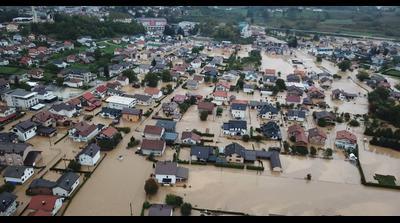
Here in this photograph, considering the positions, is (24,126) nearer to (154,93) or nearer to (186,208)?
(154,93)

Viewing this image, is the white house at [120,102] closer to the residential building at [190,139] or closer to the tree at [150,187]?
the residential building at [190,139]

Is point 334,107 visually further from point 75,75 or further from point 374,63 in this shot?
point 75,75

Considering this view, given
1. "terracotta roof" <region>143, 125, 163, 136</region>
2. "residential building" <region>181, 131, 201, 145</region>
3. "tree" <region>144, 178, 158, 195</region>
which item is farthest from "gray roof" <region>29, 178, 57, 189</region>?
"residential building" <region>181, 131, 201, 145</region>

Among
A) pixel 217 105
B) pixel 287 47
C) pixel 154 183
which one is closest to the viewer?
pixel 154 183

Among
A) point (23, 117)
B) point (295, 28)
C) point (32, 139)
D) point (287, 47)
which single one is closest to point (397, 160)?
point (32, 139)

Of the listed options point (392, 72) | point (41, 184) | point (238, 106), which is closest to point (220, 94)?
point (238, 106)

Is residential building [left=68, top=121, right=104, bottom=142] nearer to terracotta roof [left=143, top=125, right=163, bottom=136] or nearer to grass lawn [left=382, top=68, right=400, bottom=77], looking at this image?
terracotta roof [left=143, top=125, right=163, bottom=136]
